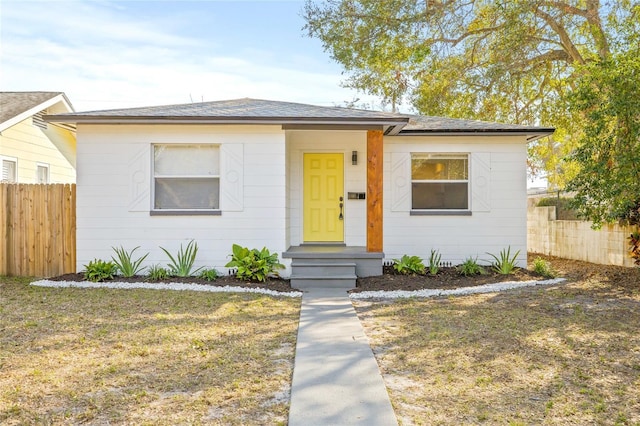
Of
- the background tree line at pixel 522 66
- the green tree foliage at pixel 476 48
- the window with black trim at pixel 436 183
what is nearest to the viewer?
the background tree line at pixel 522 66

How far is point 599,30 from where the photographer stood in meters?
12.1

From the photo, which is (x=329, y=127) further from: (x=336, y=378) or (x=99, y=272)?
(x=336, y=378)

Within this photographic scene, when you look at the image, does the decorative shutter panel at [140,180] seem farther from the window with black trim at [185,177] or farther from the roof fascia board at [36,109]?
the roof fascia board at [36,109]

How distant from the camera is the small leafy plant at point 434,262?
10241 mm

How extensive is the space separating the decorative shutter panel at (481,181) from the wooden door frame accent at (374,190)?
2.45 metres

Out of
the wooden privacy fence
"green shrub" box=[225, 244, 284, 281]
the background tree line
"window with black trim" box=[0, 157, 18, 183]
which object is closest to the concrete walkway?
"green shrub" box=[225, 244, 284, 281]

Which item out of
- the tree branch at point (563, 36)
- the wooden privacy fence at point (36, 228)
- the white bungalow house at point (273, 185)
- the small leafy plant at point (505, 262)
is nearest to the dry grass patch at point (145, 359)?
the white bungalow house at point (273, 185)

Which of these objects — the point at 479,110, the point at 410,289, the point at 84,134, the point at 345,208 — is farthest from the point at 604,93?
the point at 84,134

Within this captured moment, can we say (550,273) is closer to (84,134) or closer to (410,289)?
(410,289)

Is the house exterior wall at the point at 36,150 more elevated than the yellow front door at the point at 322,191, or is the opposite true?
the house exterior wall at the point at 36,150

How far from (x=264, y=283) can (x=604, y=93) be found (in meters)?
6.68

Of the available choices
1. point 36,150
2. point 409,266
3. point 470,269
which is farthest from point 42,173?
point 470,269

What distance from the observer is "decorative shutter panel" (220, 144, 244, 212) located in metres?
9.94

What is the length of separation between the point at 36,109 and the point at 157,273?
8.35 meters
